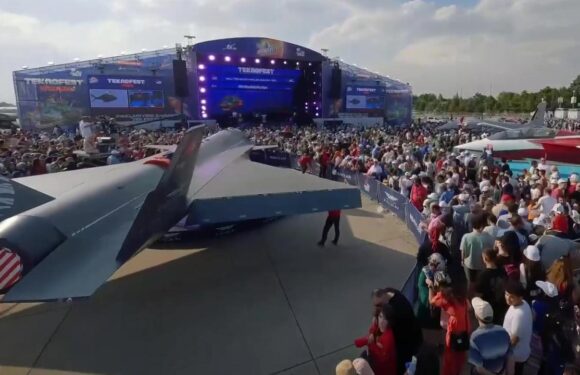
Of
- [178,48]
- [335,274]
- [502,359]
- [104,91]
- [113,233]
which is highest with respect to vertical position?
[178,48]

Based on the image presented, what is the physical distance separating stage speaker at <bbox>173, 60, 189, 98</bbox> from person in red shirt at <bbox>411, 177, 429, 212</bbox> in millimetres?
32601

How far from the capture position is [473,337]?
3.10 meters

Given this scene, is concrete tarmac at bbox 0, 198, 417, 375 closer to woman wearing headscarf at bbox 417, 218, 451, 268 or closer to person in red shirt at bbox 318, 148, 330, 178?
woman wearing headscarf at bbox 417, 218, 451, 268

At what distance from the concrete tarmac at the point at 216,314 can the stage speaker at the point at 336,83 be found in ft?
123

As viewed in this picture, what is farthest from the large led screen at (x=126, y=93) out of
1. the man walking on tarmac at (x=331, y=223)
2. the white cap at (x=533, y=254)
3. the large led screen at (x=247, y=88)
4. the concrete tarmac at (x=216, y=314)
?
the white cap at (x=533, y=254)

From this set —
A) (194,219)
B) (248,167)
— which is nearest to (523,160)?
(248,167)

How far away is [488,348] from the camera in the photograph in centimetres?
302

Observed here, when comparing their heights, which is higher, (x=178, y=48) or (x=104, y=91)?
(x=178, y=48)

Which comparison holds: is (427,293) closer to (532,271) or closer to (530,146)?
(532,271)

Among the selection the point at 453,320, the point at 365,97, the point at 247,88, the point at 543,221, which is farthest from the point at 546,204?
the point at 365,97

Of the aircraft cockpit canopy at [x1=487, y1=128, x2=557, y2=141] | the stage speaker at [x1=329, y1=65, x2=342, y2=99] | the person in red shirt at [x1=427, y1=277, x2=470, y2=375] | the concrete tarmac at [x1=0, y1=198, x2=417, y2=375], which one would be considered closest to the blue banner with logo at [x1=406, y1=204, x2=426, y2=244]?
the concrete tarmac at [x1=0, y1=198, x2=417, y2=375]

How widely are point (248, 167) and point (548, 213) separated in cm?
756

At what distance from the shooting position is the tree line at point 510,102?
300 feet

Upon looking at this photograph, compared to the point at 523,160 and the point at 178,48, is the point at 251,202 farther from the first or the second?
the point at 178,48
